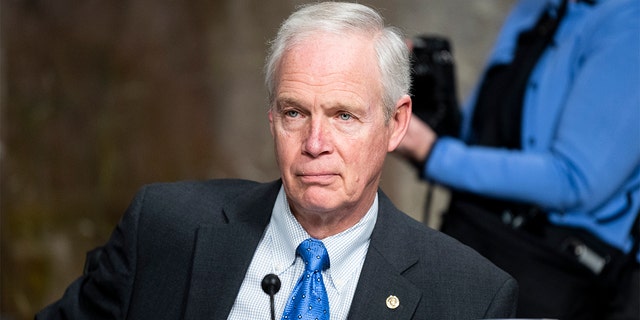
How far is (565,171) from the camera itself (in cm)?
306

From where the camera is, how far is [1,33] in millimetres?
5027

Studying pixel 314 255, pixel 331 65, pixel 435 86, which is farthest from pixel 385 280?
pixel 435 86

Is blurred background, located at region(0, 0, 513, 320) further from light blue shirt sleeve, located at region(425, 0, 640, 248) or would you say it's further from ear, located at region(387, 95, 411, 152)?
ear, located at region(387, 95, 411, 152)

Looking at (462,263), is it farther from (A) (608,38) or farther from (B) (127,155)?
(B) (127,155)

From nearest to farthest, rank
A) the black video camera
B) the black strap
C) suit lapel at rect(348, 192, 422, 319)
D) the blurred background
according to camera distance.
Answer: suit lapel at rect(348, 192, 422, 319) → the black strap → the black video camera → the blurred background

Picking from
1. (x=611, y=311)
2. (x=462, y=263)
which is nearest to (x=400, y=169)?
(x=611, y=311)

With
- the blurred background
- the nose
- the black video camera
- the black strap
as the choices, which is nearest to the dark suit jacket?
the nose

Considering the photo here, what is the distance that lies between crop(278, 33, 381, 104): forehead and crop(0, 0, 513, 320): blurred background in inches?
107

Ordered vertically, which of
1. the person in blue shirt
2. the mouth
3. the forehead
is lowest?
the person in blue shirt

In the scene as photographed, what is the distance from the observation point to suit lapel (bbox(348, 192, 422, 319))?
227 cm

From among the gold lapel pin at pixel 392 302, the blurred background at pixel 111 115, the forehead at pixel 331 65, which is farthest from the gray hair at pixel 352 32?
the blurred background at pixel 111 115

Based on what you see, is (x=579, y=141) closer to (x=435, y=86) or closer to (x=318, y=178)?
(x=435, y=86)

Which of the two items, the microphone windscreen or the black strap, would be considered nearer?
the microphone windscreen

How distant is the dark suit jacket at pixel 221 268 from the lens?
2295mm
